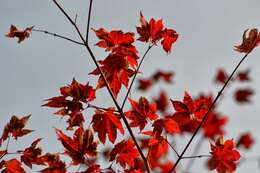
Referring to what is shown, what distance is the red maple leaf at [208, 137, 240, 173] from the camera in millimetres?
2271

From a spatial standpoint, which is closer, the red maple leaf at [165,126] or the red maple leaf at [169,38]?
the red maple leaf at [165,126]

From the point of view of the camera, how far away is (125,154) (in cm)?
224

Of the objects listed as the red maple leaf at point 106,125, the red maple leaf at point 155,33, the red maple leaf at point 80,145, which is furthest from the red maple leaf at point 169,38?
the red maple leaf at point 80,145

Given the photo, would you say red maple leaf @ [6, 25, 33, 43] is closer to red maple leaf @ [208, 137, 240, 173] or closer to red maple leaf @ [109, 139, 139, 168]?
red maple leaf @ [109, 139, 139, 168]

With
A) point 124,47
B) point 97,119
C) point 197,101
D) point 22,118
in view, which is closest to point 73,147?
point 97,119

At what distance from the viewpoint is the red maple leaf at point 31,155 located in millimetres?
2242

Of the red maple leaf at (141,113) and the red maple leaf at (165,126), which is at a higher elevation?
the red maple leaf at (141,113)

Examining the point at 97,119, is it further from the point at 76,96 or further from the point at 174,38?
the point at 174,38

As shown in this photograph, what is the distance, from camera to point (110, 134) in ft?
6.77

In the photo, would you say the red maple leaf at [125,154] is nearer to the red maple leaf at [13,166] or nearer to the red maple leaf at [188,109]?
the red maple leaf at [188,109]

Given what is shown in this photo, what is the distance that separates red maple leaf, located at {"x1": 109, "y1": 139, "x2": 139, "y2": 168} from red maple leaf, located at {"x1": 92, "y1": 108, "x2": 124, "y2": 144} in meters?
0.16

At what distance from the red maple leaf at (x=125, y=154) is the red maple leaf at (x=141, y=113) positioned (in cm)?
11

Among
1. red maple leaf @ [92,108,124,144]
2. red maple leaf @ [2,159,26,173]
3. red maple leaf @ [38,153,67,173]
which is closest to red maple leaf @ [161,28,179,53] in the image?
red maple leaf @ [92,108,124,144]

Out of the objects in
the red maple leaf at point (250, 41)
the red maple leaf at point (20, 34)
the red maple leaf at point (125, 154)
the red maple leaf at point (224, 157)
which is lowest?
the red maple leaf at point (224, 157)
